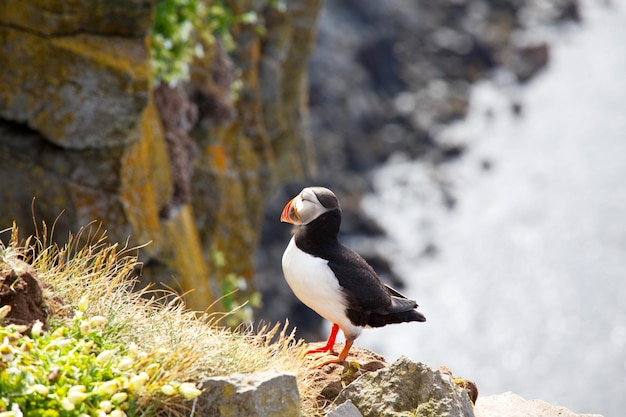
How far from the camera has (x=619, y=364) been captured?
2411 cm

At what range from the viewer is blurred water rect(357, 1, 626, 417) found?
25453 mm

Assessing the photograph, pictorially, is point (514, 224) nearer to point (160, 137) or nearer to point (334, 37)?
point (334, 37)

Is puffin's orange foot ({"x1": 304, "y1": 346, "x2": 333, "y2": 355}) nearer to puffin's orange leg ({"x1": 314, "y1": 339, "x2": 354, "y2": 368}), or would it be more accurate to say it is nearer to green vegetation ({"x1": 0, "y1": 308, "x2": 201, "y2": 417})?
puffin's orange leg ({"x1": 314, "y1": 339, "x2": 354, "y2": 368})

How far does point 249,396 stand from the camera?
188 inches

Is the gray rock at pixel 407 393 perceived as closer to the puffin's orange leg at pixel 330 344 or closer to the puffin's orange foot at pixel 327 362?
the puffin's orange foot at pixel 327 362

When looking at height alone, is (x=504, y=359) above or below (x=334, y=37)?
below

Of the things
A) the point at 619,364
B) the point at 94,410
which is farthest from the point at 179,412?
the point at 619,364

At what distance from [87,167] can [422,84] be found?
1128 inches

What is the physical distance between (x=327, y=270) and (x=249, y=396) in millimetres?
1455

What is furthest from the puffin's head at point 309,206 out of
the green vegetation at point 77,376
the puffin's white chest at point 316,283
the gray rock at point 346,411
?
the green vegetation at point 77,376

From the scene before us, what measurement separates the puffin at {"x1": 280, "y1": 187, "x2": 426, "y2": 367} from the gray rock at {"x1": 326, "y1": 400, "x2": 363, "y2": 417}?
85cm

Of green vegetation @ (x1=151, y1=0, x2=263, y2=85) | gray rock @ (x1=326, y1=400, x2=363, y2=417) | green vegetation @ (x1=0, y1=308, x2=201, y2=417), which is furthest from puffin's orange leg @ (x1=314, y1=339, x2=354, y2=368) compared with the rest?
green vegetation @ (x1=151, y1=0, x2=263, y2=85)

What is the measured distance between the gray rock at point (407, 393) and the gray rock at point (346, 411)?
0.32ft

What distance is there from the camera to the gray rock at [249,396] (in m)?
4.78
